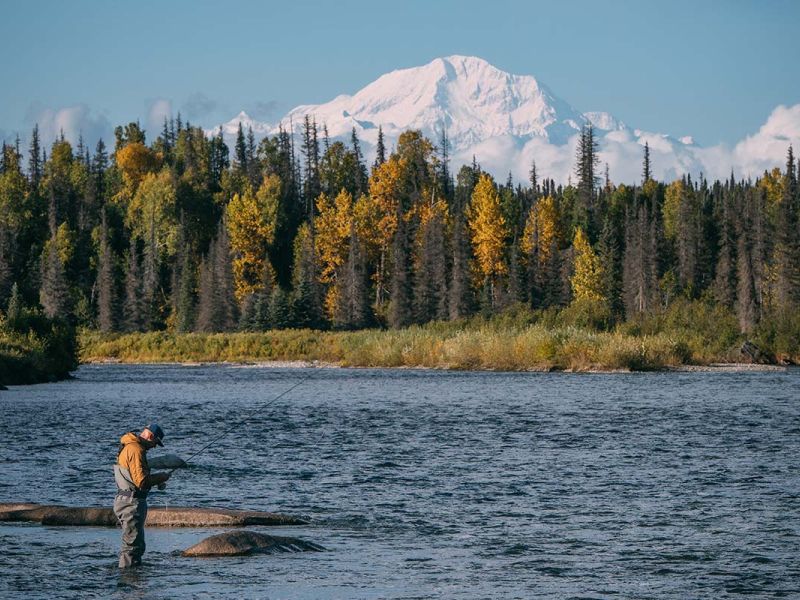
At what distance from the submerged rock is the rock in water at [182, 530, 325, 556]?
178 centimetres

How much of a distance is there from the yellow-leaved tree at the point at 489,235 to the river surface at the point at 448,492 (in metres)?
65.3

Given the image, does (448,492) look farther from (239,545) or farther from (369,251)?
(369,251)

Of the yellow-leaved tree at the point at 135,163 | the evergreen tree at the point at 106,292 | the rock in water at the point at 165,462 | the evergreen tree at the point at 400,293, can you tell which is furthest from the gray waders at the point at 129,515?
the yellow-leaved tree at the point at 135,163

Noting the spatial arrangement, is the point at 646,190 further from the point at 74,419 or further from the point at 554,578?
the point at 554,578

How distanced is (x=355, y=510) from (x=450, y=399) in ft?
100.0

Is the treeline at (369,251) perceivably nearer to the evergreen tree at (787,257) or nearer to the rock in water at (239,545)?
the evergreen tree at (787,257)

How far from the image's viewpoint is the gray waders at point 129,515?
692 inches

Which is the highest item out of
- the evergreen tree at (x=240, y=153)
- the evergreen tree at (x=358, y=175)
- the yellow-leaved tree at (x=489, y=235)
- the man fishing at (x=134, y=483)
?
the evergreen tree at (x=240, y=153)

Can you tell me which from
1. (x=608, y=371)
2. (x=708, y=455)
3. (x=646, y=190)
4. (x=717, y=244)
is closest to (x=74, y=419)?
(x=708, y=455)

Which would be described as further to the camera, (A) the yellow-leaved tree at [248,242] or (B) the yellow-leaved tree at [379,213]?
(B) the yellow-leaved tree at [379,213]

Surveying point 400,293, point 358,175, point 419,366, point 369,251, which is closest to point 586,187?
point 358,175

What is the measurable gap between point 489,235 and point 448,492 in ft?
310

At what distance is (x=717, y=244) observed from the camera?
140m

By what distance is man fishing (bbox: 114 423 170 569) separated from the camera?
17.3 meters
